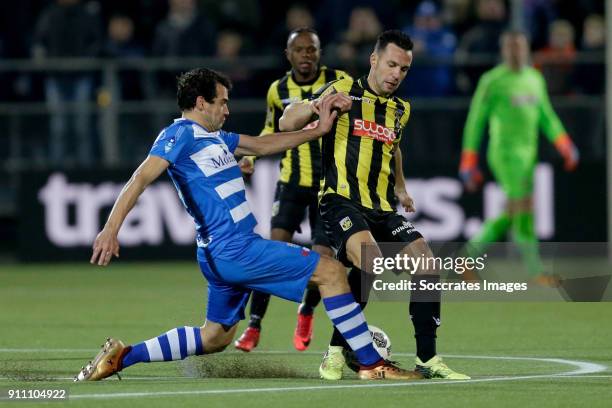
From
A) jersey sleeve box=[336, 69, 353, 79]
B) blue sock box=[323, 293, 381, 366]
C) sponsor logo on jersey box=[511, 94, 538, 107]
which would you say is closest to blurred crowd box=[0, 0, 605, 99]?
sponsor logo on jersey box=[511, 94, 538, 107]

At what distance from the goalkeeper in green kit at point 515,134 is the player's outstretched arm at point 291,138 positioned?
24.0 ft

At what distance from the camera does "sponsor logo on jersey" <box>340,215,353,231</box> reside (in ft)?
29.6

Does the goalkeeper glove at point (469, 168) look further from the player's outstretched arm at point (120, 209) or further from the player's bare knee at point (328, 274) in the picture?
the player's outstretched arm at point (120, 209)

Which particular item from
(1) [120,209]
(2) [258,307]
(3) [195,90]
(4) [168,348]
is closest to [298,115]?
(3) [195,90]

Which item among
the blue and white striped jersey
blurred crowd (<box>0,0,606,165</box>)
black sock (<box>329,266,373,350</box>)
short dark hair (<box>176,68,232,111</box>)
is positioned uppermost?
blurred crowd (<box>0,0,606,165</box>)

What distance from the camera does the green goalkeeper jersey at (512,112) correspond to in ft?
52.4

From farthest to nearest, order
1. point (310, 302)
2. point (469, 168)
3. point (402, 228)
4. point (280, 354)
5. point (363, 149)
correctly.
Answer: point (469, 168), point (310, 302), point (280, 354), point (363, 149), point (402, 228)

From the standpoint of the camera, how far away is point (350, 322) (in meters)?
8.52

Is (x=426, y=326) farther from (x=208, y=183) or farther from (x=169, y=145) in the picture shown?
(x=169, y=145)

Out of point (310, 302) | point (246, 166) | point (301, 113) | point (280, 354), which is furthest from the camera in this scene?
point (310, 302)

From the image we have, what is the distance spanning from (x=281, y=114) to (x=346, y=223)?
270cm

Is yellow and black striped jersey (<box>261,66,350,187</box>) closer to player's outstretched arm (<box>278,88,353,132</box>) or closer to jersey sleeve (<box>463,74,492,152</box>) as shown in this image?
player's outstretched arm (<box>278,88,353,132</box>)

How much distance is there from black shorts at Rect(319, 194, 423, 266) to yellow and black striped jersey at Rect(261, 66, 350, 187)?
2279 mm

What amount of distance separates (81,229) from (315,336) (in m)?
7.41
